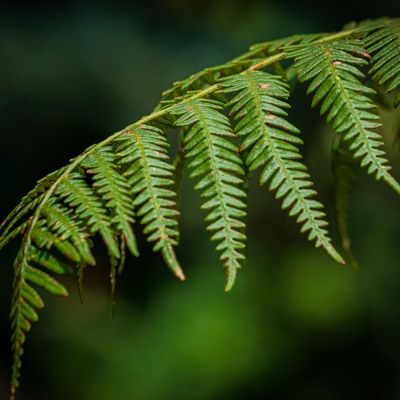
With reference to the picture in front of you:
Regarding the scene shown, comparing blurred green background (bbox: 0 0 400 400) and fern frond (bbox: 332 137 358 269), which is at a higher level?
fern frond (bbox: 332 137 358 269)

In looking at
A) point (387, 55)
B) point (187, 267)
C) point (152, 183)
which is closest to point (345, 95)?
point (387, 55)

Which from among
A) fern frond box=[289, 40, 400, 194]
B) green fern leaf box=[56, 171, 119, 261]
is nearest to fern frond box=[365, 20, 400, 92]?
fern frond box=[289, 40, 400, 194]

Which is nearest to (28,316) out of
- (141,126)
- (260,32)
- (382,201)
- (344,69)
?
(141,126)

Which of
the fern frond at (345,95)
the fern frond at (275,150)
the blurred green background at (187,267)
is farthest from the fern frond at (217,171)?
the blurred green background at (187,267)

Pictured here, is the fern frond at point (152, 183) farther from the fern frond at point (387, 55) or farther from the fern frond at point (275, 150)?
the fern frond at point (387, 55)

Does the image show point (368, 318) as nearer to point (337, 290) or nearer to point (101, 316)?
point (337, 290)

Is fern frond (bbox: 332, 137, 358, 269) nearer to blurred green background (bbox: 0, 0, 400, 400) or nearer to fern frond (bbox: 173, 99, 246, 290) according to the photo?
fern frond (bbox: 173, 99, 246, 290)
